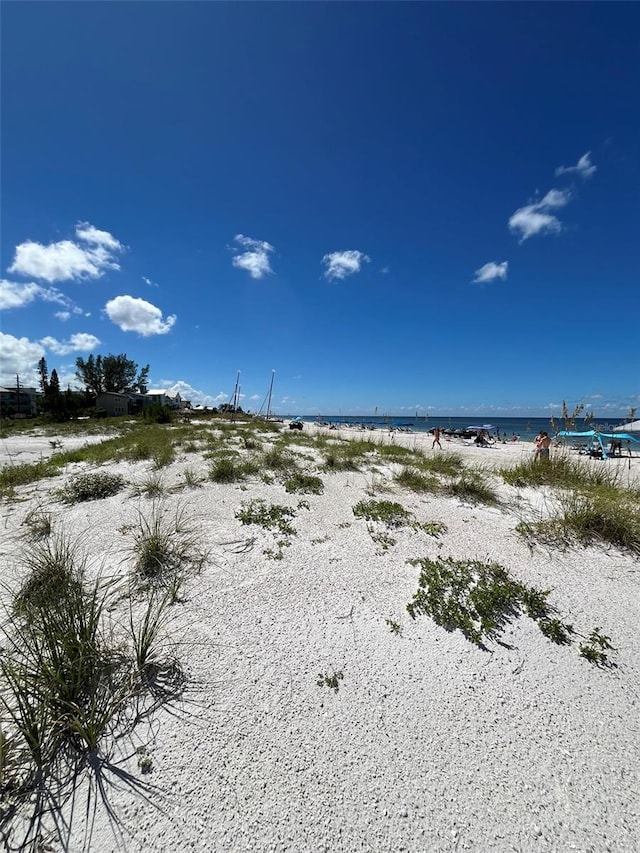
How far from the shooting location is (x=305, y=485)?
289 inches

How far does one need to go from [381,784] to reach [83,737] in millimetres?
1861

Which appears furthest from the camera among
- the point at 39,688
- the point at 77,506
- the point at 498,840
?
the point at 77,506

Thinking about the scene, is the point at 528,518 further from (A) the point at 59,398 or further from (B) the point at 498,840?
(A) the point at 59,398

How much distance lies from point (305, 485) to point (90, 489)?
4756 millimetres

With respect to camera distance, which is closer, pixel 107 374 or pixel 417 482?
pixel 417 482

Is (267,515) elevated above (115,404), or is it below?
below

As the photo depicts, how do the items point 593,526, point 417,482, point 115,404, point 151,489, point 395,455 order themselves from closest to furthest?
point 593,526
point 151,489
point 417,482
point 395,455
point 115,404

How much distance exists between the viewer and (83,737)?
6.12 ft

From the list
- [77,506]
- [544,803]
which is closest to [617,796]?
[544,803]

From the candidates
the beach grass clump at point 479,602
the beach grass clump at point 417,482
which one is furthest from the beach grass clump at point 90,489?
the beach grass clump at point 417,482

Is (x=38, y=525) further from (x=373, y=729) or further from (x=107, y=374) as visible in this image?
(x=107, y=374)

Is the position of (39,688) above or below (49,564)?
below

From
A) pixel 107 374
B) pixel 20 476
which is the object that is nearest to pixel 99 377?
pixel 107 374

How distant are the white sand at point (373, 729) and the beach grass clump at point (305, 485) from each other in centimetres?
312
